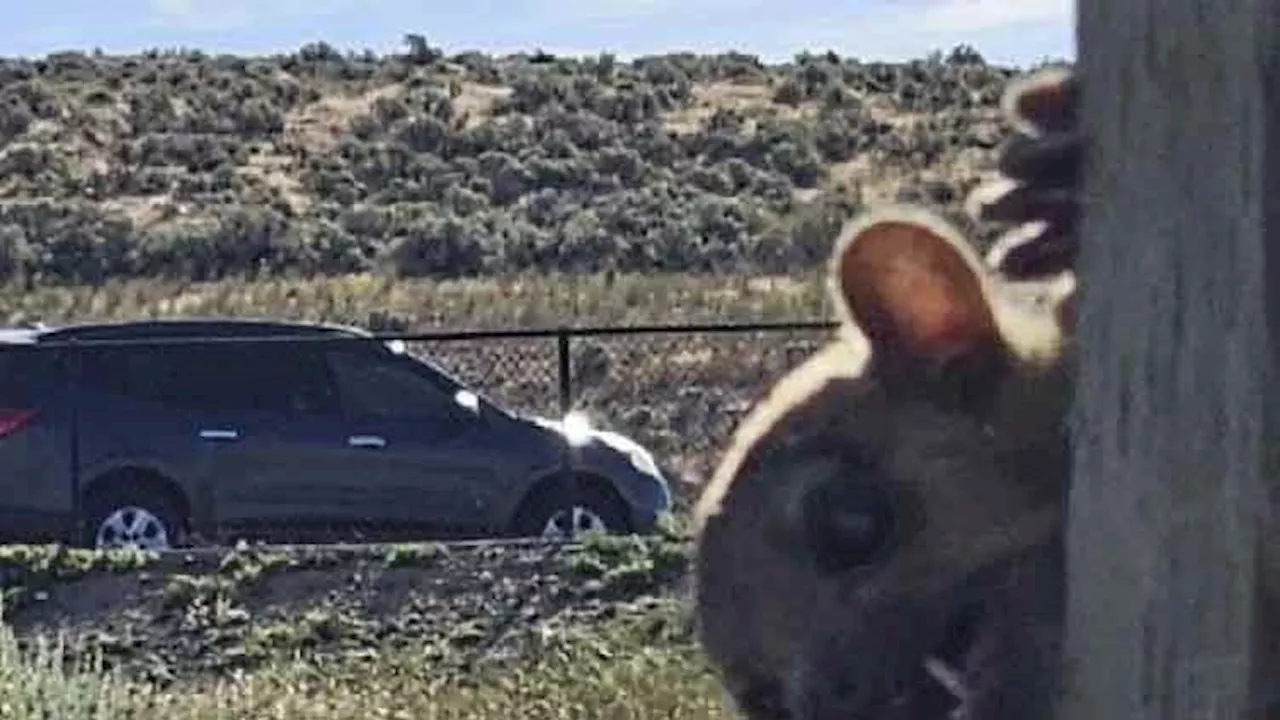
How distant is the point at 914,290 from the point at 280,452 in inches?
704

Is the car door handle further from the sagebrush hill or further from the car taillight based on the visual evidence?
the sagebrush hill

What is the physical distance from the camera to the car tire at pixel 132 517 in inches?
773

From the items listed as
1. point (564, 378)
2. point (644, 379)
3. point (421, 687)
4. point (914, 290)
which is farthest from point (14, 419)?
point (914, 290)

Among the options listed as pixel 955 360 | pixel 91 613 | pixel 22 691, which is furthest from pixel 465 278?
pixel 955 360

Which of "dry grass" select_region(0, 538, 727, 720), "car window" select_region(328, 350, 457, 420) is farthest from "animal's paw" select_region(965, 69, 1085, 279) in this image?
"car window" select_region(328, 350, 457, 420)

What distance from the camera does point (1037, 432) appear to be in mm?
2480

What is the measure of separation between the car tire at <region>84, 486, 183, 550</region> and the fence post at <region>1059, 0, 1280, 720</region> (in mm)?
17367

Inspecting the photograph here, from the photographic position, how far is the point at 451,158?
178ft

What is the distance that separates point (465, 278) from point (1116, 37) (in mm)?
44174

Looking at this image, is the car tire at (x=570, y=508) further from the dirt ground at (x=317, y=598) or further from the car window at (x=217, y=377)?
the dirt ground at (x=317, y=598)

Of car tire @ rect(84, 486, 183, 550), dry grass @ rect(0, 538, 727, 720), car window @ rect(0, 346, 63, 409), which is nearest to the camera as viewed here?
dry grass @ rect(0, 538, 727, 720)

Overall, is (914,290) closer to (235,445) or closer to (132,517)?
(132,517)

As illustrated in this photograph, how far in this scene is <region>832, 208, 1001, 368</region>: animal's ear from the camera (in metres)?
2.57

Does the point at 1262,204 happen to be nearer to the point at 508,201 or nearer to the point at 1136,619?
the point at 1136,619
